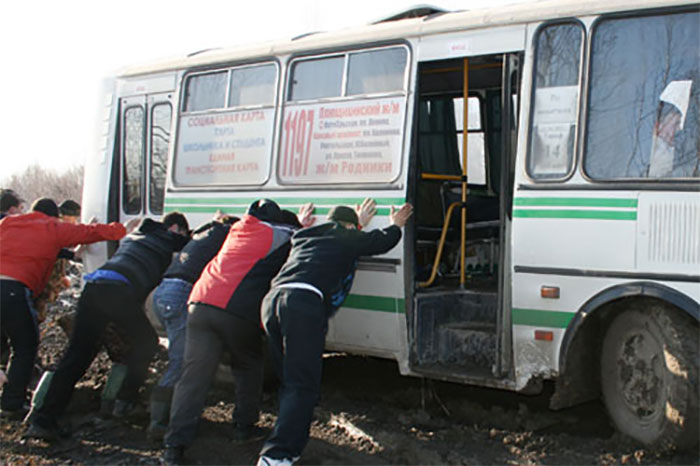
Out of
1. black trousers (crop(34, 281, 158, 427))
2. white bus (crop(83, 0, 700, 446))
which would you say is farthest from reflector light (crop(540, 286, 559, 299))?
black trousers (crop(34, 281, 158, 427))

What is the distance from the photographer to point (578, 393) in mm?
5504

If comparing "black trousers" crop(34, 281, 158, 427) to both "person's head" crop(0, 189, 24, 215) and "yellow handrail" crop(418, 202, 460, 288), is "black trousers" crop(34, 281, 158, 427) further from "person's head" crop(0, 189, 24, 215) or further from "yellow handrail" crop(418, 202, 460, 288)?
"yellow handrail" crop(418, 202, 460, 288)

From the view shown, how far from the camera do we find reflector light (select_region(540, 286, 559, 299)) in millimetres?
5277

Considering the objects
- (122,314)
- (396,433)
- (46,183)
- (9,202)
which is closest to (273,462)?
(396,433)

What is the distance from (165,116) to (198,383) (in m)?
3.28

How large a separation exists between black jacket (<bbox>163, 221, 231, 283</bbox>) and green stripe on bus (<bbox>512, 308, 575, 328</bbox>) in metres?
2.46

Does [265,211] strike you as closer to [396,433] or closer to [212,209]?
[212,209]

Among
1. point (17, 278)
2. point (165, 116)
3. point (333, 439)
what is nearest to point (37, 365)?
point (17, 278)

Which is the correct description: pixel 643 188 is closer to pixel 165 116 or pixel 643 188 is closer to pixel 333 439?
pixel 333 439

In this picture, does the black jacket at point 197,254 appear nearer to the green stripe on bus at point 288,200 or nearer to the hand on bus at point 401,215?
the green stripe on bus at point 288,200

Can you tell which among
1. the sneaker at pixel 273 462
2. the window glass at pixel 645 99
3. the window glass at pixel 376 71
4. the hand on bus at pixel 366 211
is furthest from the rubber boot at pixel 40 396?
the window glass at pixel 645 99

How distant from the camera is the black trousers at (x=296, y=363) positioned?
Result: 489 centimetres

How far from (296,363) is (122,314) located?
80.8 inches

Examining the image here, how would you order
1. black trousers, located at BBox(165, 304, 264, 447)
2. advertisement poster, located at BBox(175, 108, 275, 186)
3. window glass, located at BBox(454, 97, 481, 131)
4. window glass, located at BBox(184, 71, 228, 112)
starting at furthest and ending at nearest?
window glass, located at BBox(454, 97, 481, 131)
window glass, located at BBox(184, 71, 228, 112)
advertisement poster, located at BBox(175, 108, 275, 186)
black trousers, located at BBox(165, 304, 264, 447)
